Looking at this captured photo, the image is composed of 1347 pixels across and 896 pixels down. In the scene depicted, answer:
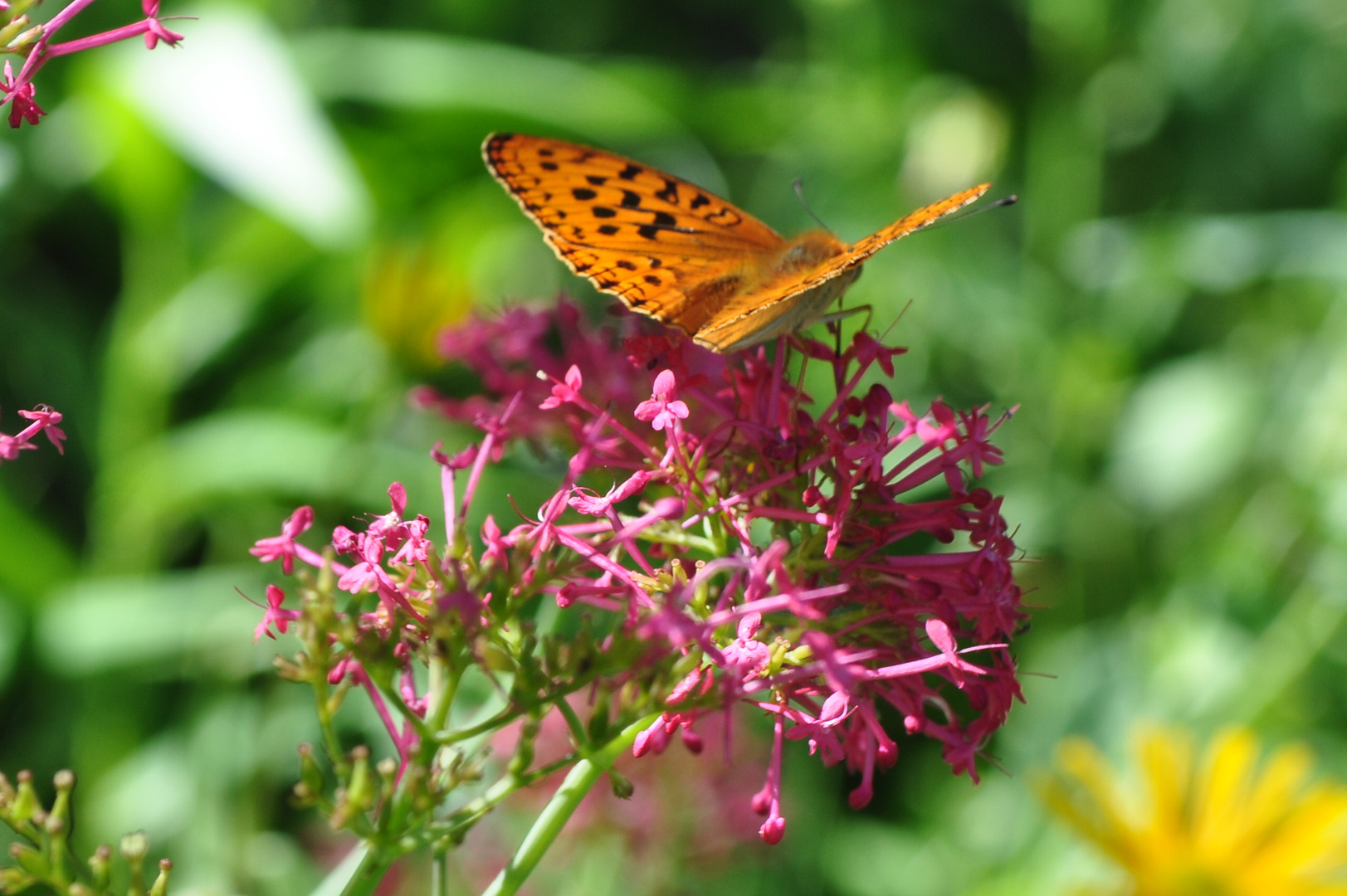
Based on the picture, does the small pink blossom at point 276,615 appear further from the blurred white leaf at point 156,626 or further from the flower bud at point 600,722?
the blurred white leaf at point 156,626

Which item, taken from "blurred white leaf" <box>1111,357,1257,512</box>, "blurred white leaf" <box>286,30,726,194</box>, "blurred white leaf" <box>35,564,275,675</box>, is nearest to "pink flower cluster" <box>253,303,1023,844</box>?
"blurred white leaf" <box>35,564,275,675</box>

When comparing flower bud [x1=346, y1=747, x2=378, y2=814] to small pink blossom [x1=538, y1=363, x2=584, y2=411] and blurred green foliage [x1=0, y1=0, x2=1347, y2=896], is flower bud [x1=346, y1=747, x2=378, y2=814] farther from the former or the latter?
blurred green foliage [x1=0, y1=0, x2=1347, y2=896]

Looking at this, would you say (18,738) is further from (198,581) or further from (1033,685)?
(1033,685)

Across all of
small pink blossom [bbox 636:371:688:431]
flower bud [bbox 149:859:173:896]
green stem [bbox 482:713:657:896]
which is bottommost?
green stem [bbox 482:713:657:896]

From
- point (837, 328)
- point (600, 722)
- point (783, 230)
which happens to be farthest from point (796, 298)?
point (783, 230)

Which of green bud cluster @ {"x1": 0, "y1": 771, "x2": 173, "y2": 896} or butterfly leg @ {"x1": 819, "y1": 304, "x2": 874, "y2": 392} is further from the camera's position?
butterfly leg @ {"x1": 819, "y1": 304, "x2": 874, "y2": 392}

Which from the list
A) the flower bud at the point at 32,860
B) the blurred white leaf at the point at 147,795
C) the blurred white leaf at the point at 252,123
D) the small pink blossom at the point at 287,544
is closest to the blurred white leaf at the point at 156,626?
the blurred white leaf at the point at 147,795

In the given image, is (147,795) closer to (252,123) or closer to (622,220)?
(252,123)
